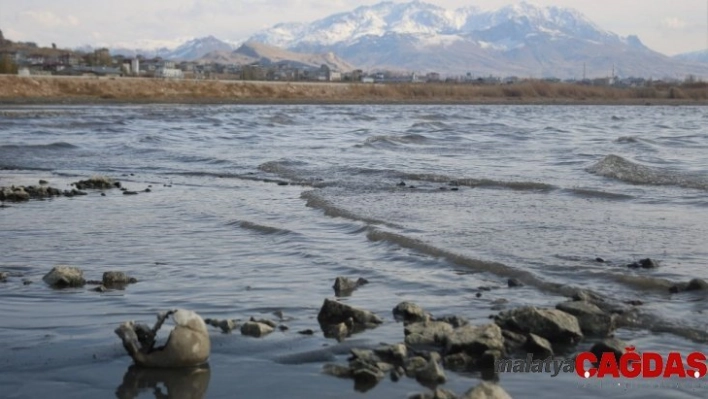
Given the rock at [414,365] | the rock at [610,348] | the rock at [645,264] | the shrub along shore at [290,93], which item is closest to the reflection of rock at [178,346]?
the rock at [414,365]

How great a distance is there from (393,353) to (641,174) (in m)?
17.8

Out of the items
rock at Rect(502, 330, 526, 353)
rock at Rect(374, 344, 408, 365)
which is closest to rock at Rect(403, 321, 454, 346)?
rock at Rect(374, 344, 408, 365)

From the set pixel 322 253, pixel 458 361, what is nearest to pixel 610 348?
pixel 458 361

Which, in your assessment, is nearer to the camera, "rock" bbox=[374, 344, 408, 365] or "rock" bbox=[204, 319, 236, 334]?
"rock" bbox=[374, 344, 408, 365]

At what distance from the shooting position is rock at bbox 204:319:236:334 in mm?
8086

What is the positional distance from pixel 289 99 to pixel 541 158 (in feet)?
286

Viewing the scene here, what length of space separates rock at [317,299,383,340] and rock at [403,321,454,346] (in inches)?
19.3

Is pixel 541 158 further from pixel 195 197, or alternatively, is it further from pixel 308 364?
pixel 308 364

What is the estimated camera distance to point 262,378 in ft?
22.4

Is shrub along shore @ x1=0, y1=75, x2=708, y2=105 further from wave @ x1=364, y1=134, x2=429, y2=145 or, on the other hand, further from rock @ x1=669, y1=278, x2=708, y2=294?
rock @ x1=669, y1=278, x2=708, y2=294

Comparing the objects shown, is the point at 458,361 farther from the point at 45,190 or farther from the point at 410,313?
the point at 45,190

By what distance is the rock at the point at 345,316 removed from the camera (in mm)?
8310

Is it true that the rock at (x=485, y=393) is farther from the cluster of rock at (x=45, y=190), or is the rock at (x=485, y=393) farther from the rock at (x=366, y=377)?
the cluster of rock at (x=45, y=190)

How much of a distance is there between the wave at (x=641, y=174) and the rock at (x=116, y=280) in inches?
576
